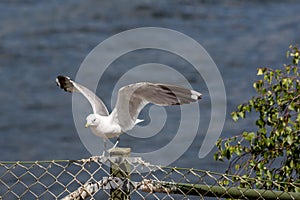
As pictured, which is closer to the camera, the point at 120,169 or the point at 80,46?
the point at 120,169

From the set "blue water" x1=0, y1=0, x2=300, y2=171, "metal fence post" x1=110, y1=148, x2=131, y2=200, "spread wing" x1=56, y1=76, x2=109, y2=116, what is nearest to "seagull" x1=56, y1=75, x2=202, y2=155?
"spread wing" x1=56, y1=76, x2=109, y2=116

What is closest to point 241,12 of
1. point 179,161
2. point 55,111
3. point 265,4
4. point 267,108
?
point 265,4

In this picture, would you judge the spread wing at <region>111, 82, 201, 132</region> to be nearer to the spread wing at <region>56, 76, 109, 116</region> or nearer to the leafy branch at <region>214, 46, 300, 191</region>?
the spread wing at <region>56, 76, 109, 116</region>

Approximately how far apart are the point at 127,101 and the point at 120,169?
473 millimetres

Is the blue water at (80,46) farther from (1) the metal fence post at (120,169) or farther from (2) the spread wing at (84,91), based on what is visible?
(1) the metal fence post at (120,169)

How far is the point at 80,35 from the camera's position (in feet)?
32.0

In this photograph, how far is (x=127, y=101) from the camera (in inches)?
126

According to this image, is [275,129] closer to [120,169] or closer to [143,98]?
[143,98]

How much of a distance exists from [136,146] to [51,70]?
214 cm

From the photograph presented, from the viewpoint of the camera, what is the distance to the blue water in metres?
8.18

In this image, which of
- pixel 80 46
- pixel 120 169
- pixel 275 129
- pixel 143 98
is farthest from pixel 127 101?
pixel 80 46

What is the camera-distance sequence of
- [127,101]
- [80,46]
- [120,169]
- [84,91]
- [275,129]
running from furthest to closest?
[80,46] < [275,129] < [84,91] < [127,101] < [120,169]

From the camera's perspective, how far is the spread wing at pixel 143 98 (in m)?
2.87

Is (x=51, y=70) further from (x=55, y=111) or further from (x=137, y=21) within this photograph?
(x=137, y=21)
